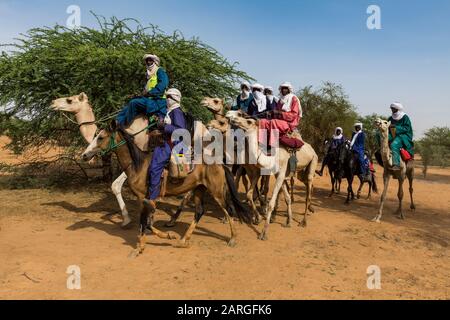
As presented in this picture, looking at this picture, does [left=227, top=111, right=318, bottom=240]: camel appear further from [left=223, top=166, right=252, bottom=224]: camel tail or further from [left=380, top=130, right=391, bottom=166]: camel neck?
[left=380, top=130, right=391, bottom=166]: camel neck

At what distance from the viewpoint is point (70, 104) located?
7.46 metres

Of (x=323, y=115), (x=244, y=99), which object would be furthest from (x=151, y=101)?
(x=323, y=115)

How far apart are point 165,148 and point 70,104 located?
2864mm

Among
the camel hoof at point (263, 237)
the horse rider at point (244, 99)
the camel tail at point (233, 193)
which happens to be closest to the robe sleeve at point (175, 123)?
the camel tail at point (233, 193)

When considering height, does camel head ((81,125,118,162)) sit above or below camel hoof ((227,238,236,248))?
above

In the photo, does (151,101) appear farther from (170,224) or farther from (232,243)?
(232,243)

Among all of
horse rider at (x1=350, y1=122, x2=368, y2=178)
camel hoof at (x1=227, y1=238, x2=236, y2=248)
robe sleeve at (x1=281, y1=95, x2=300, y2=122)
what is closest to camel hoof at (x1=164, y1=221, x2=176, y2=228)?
camel hoof at (x1=227, y1=238, x2=236, y2=248)

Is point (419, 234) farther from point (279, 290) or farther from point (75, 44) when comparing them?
point (75, 44)

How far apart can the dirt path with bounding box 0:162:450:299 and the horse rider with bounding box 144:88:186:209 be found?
1.11 meters

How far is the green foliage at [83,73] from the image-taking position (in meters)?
9.87

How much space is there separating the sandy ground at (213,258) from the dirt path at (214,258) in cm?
2

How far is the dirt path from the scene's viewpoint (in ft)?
15.5

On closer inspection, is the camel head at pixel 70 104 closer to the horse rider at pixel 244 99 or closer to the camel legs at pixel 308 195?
the horse rider at pixel 244 99

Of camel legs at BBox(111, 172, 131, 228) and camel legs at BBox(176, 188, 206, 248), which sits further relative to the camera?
camel legs at BBox(111, 172, 131, 228)
